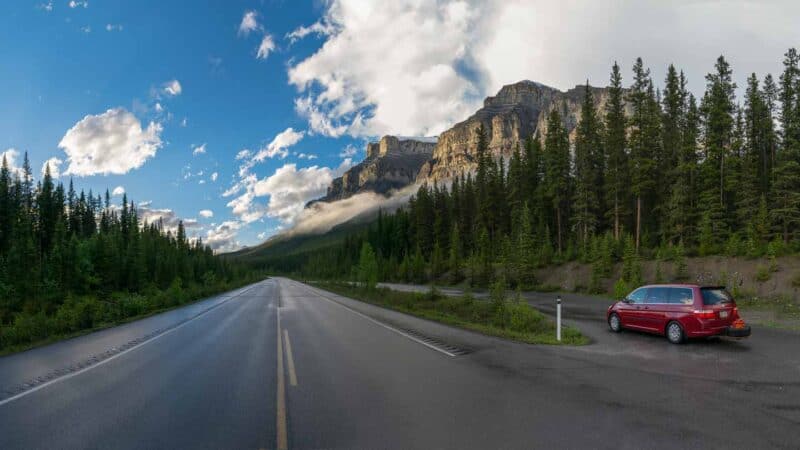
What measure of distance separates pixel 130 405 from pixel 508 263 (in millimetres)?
44494

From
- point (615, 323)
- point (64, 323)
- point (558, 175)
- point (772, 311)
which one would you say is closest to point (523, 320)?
point (615, 323)

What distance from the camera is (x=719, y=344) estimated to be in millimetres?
12711

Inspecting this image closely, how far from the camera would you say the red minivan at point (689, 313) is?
12.4 metres

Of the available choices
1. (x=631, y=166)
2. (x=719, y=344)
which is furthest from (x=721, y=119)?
(x=719, y=344)

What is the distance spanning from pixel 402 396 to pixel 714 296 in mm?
10677

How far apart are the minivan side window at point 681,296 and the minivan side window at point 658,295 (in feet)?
0.55

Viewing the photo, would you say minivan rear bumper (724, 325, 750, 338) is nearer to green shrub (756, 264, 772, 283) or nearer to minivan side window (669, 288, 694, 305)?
minivan side window (669, 288, 694, 305)

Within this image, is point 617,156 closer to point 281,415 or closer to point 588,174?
point 588,174

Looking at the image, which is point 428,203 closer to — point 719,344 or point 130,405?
point 719,344

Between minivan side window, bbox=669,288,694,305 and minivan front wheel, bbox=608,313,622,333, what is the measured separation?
2.20 m

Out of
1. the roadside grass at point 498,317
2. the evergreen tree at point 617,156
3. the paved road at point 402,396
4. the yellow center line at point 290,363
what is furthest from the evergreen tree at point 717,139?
the yellow center line at point 290,363

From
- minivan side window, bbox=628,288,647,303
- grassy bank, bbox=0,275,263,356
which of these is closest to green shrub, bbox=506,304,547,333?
minivan side window, bbox=628,288,647,303

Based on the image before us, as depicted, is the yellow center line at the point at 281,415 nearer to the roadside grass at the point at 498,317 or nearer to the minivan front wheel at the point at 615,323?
the roadside grass at the point at 498,317

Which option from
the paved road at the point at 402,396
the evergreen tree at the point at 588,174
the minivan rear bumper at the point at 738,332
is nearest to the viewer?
the paved road at the point at 402,396
